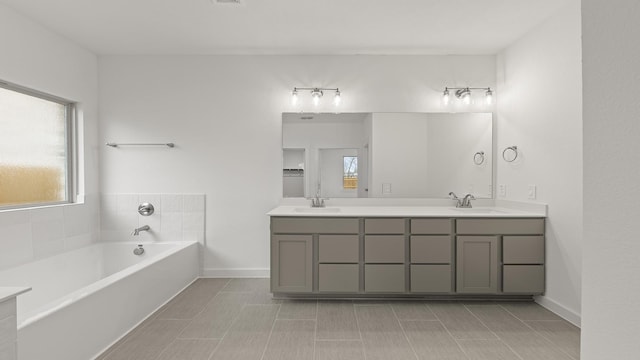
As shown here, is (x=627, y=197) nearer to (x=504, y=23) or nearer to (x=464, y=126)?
(x=504, y=23)

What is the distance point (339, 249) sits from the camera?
3141 millimetres

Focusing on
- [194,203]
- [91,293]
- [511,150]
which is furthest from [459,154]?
[91,293]

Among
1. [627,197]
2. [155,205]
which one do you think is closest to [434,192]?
[155,205]

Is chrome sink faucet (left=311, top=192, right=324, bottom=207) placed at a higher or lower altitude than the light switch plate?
lower

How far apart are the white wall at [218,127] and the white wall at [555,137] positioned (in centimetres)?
87

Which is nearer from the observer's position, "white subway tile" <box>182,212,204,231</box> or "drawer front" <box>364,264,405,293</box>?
"drawer front" <box>364,264,405,293</box>

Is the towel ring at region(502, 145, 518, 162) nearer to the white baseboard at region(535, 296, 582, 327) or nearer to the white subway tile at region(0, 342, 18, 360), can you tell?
the white baseboard at region(535, 296, 582, 327)

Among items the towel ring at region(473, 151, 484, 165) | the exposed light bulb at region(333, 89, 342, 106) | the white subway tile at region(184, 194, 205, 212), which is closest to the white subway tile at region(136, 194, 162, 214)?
A: the white subway tile at region(184, 194, 205, 212)

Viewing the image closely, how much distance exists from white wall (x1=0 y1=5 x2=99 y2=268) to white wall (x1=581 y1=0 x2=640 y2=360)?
3609 millimetres

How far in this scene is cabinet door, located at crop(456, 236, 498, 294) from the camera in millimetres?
3098

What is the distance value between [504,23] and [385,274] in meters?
2.42

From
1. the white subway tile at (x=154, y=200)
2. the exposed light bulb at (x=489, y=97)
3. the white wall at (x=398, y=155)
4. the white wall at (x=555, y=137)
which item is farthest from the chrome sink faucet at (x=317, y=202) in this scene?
the exposed light bulb at (x=489, y=97)

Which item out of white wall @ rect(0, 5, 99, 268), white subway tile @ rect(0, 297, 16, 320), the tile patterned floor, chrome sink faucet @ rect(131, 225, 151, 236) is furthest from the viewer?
chrome sink faucet @ rect(131, 225, 151, 236)

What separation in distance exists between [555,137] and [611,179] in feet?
8.86
